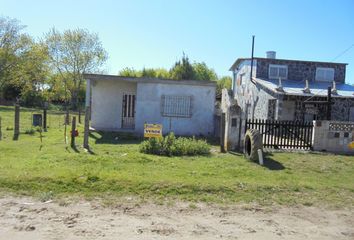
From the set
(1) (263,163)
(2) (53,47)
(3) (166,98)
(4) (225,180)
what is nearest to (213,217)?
(4) (225,180)

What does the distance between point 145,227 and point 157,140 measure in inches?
278

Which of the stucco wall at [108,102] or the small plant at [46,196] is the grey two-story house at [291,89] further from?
the small plant at [46,196]

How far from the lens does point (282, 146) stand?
15.8 meters

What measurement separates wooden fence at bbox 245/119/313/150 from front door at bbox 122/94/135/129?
8.13 m

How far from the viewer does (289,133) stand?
16047mm

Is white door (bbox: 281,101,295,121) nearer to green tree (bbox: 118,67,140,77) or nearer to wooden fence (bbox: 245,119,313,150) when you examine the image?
wooden fence (bbox: 245,119,313,150)

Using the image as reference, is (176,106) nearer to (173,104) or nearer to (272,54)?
(173,104)

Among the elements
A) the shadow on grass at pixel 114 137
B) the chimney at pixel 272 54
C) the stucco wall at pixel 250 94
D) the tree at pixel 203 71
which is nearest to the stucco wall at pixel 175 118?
the shadow on grass at pixel 114 137

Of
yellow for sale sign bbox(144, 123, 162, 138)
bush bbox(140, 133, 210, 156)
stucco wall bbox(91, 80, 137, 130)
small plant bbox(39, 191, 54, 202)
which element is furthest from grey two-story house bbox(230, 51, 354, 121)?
small plant bbox(39, 191, 54, 202)

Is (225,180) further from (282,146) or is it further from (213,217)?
(282,146)

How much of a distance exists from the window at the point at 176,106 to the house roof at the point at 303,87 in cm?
638

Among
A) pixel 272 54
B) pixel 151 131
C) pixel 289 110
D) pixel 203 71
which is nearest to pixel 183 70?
pixel 203 71

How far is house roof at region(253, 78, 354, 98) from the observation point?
78.4 ft

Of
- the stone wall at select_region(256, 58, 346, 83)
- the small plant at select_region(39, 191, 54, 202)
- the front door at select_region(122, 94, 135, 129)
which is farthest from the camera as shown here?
the stone wall at select_region(256, 58, 346, 83)
